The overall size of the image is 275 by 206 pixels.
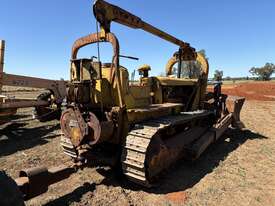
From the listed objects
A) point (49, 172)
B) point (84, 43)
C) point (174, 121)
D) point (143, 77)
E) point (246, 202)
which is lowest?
point (246, 202)

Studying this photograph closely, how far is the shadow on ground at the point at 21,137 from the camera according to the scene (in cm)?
815

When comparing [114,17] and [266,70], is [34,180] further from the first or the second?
[266,70]

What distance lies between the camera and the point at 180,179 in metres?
5.60

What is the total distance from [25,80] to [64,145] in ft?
17.4

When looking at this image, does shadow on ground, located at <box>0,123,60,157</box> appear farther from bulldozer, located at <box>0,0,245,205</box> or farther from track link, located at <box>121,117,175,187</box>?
track link, located at <box>121,117,175,187</box>

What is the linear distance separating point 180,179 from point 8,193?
360cm

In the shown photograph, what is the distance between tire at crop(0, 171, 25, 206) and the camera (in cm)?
288

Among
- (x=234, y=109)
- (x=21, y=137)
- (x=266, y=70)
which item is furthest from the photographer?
(x=266, y=70)

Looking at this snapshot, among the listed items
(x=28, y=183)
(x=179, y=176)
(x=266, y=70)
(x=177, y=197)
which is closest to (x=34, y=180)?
(x=28, y=183)

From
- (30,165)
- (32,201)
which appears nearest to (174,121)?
(32,201)

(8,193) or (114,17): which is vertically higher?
(114,17)

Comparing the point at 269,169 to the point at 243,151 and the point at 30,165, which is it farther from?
the point at 30,165

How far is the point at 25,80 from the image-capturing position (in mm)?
10297

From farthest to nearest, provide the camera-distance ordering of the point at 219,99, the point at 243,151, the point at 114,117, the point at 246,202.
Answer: the point at 219,99
the point at 243,151
the point at 114,117
the point at 246,202
